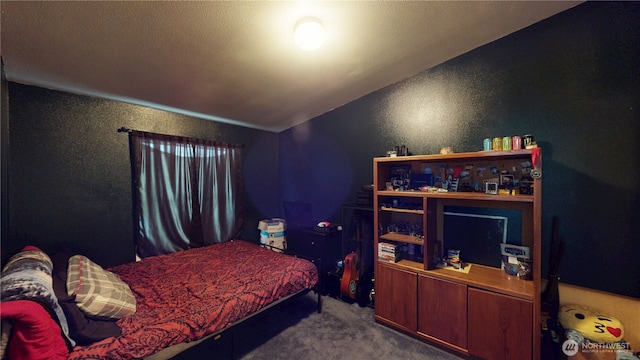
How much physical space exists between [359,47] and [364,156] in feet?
5.20

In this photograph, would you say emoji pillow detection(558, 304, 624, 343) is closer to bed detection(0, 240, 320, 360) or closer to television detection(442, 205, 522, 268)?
television detection(442, 205, 522, 268)

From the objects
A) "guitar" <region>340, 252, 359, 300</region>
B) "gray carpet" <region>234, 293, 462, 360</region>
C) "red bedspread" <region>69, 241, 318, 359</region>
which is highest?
"red bedspread" <region>69, 241, 318, 359</region>

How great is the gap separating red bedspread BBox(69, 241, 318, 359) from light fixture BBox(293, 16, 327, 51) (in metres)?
2.24

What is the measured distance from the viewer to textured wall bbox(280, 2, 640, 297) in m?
1.92

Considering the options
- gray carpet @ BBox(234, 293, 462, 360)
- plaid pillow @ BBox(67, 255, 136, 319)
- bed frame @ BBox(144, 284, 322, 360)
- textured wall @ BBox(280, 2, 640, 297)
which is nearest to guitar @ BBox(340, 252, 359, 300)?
gray carpet @ BBox(234, 293, 462, 360)

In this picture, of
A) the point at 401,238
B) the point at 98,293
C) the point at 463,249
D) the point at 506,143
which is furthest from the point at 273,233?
the point at 506,143

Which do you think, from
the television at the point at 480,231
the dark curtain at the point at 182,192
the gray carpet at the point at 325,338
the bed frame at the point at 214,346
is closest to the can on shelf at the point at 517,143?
the television at the point at 480,231

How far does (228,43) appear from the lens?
2.01 m

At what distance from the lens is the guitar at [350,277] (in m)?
3.06

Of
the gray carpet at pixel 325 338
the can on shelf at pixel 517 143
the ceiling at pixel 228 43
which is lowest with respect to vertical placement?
the gray carpet at pixel 325 338

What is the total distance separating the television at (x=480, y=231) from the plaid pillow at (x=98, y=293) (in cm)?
306

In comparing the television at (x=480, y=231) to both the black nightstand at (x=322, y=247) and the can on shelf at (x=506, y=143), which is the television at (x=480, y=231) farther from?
the black nightstand at (x=322, y=247)

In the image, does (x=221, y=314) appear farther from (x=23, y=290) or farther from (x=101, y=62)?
(x=101, y=62)

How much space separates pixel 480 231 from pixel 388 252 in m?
0.98
